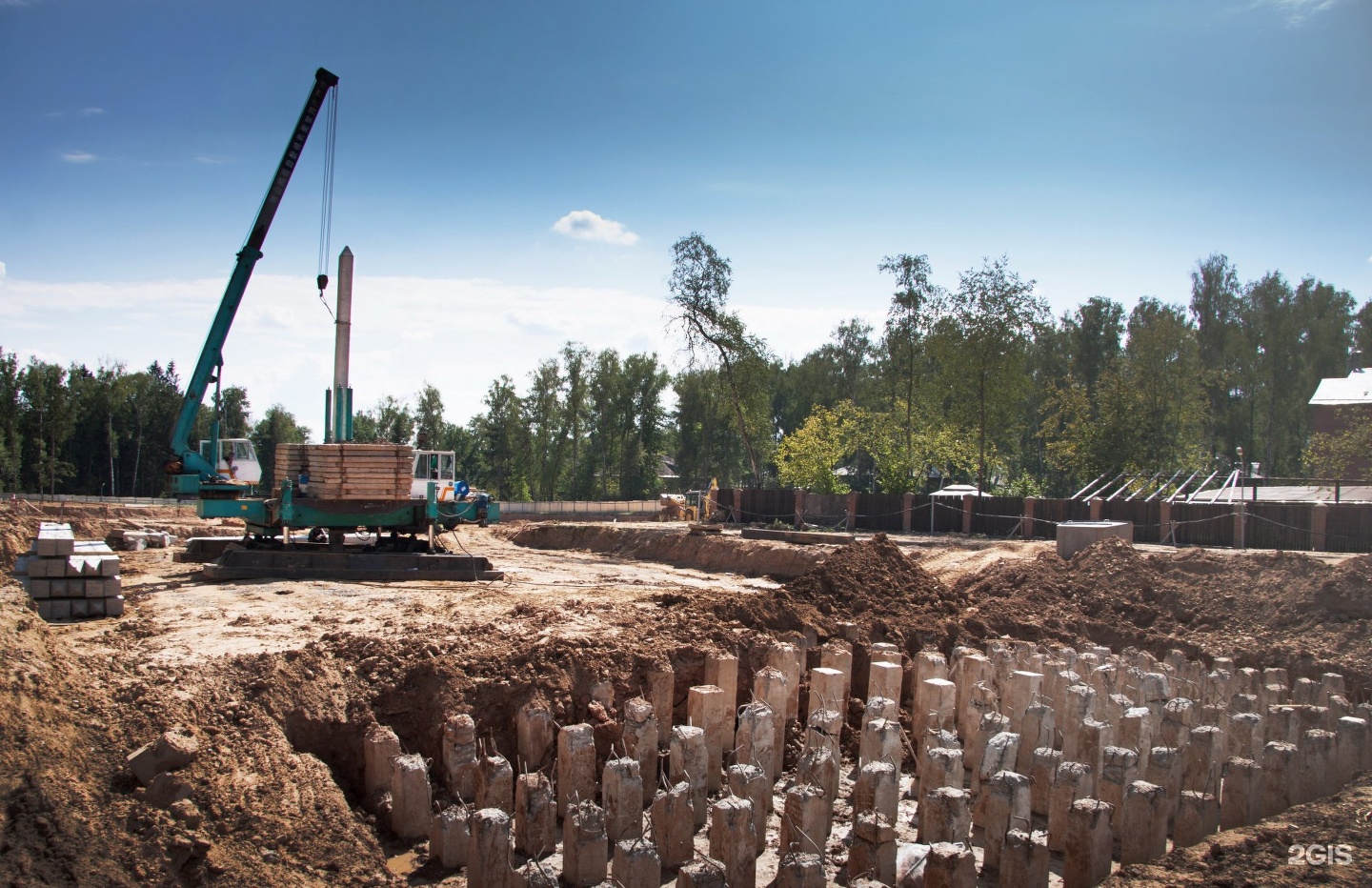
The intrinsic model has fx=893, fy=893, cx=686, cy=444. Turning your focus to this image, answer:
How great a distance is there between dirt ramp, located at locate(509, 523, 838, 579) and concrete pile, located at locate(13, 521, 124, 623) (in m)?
13.3

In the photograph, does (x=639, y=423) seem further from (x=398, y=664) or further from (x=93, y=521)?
(x=398, y=664)

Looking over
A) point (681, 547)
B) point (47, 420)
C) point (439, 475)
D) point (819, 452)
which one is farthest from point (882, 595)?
point (47, 420)

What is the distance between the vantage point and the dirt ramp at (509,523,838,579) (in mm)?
20578

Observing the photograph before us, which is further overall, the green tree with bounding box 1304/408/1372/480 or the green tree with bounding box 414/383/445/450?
the green tree with bounding box 414/383/445/450

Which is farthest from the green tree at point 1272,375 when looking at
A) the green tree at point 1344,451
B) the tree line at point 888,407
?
the green tree at point 1344,451

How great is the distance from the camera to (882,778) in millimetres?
5973

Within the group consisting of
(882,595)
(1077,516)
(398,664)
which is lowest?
(398,664)

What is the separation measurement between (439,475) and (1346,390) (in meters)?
36.3

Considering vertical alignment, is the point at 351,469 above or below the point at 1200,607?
above

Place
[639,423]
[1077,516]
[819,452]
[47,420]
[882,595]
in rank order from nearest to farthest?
[882,595] < [1077,516] < [819,452] < [47,420] < [639,423]

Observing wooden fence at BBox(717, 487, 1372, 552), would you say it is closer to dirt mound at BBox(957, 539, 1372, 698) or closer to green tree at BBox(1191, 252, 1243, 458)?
dirt mound at BBox(957, 539, 1372, 698)

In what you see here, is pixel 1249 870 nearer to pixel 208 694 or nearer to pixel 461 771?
pixel 461 771

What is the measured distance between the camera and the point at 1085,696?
24.3 ft

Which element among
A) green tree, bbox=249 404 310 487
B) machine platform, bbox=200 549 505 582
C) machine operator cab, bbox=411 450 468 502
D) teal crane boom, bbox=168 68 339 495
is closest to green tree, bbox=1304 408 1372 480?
machine platform, bbox=200 549 505 582
